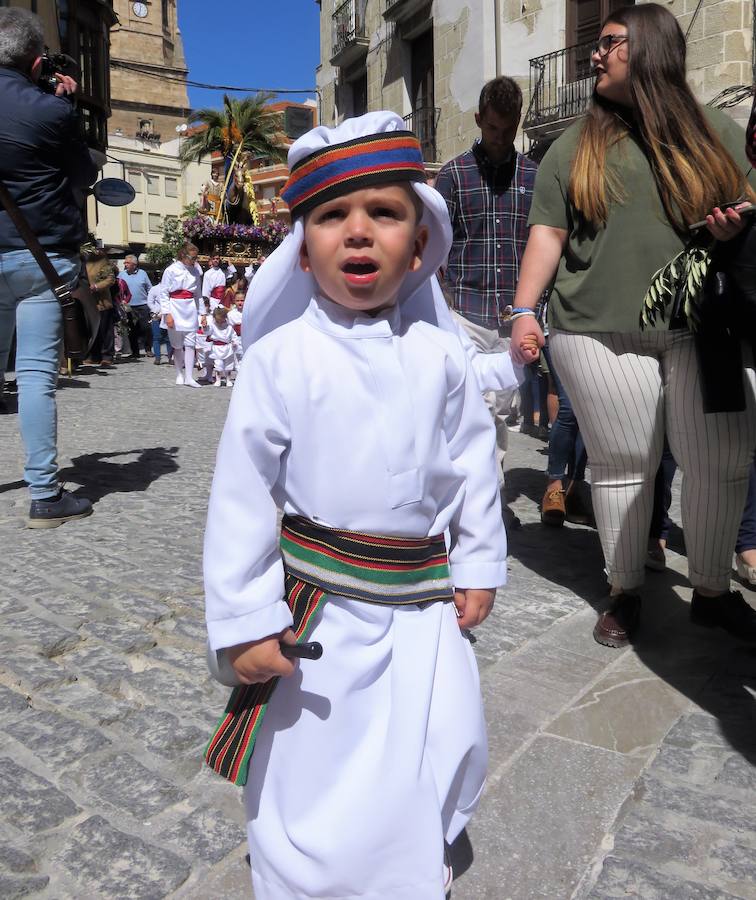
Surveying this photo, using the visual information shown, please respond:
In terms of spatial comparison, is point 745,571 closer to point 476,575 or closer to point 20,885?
point 476,575

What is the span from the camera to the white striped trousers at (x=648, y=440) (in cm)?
295

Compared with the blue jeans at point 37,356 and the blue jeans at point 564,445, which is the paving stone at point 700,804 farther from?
the blue jeans at point 37,356

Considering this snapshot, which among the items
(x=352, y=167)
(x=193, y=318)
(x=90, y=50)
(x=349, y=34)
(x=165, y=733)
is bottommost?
(x=165, y=733)

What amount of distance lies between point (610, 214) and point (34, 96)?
291 centimetres

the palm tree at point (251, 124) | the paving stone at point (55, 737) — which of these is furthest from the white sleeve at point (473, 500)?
the palm tree at point (251, 124)

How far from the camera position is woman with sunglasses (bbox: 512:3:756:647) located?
9.56 ft

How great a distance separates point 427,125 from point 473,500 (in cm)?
1842

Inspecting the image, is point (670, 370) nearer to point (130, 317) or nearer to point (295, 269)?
point (295, 269)

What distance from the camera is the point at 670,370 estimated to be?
9.84 ft

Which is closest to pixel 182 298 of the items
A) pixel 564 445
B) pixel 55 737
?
pixel 564 445

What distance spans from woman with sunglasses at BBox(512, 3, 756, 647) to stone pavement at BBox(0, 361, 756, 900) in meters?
0.36

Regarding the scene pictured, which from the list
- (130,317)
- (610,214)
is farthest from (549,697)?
(130,317)

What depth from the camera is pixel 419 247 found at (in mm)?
1863

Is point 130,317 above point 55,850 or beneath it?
above
